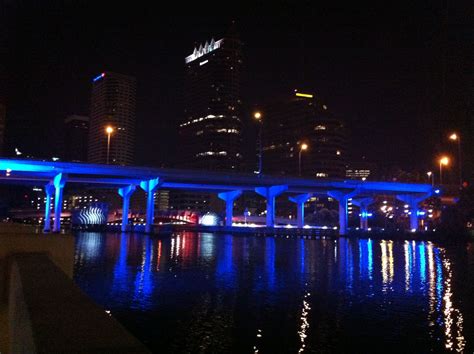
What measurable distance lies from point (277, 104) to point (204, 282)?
606 ft

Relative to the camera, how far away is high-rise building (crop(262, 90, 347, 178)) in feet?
582

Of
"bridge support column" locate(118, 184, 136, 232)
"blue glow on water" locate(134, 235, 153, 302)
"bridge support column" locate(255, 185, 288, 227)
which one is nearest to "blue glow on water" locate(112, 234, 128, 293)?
"blue glow on water" locate(134, 235, 153, 302)

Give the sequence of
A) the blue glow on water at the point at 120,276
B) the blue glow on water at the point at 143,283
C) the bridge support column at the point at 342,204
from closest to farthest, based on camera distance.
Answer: the blue glow on water at the point at 143,283, the blue glow on water at the point at 120,276, the bridge support column at the point at 342,204

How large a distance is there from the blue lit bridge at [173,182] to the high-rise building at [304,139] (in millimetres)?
72585

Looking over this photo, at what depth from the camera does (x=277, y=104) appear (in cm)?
19888

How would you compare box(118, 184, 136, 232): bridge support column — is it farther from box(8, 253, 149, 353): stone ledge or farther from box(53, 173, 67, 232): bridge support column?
box(8, 253, 149, 353): stone ledge

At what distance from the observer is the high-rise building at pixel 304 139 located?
17738cm

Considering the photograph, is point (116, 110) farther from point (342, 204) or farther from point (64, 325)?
point (64, 325)

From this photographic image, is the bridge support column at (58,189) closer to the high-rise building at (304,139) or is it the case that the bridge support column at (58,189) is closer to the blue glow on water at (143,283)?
the blue glow on water at (143,283)

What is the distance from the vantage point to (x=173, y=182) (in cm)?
8562

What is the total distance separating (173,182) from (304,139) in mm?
97782

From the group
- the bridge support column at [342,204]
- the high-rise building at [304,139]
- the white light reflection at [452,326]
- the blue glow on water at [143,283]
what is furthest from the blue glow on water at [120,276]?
the high-rise building at [304,139]

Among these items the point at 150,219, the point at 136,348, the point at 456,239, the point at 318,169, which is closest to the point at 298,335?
the point at 136,348

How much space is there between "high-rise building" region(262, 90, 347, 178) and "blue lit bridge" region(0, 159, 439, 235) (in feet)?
238
